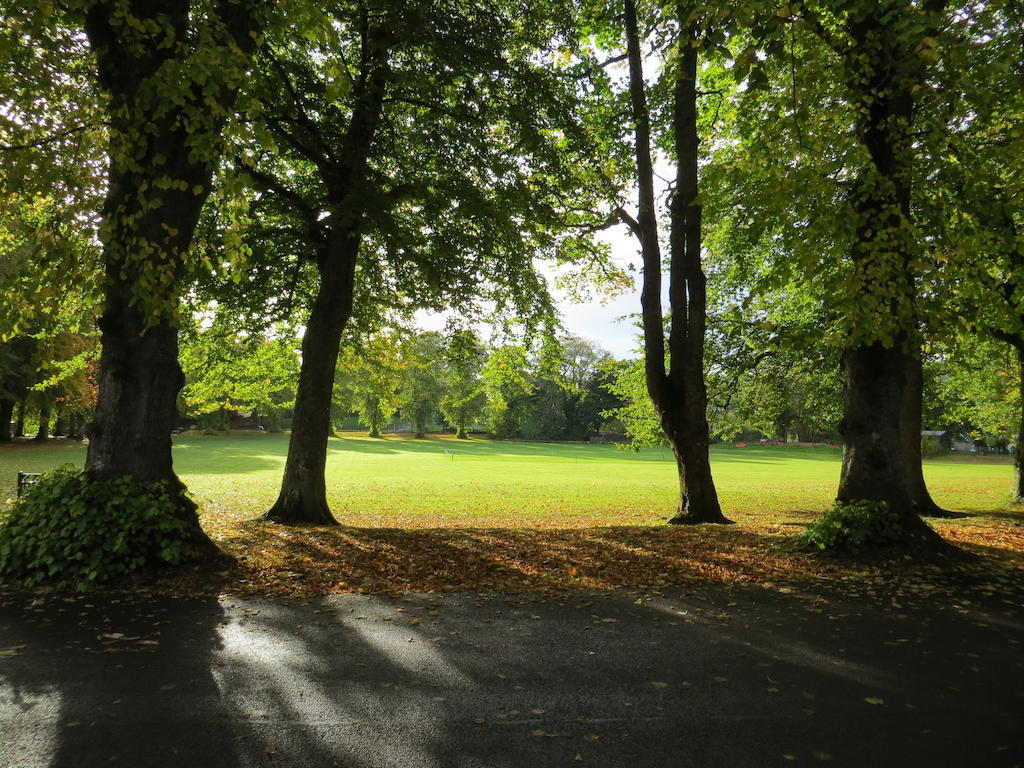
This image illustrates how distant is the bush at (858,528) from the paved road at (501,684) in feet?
5.82

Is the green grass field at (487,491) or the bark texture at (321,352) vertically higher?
the bark texture at (321,352)

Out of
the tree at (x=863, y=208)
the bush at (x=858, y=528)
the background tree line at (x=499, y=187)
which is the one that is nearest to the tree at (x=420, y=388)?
the background tree line at (x=499, y=187)

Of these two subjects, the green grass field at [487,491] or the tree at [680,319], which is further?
the green grass field at [487,491]

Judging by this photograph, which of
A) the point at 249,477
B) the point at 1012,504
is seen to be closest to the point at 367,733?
the point at 1012,504

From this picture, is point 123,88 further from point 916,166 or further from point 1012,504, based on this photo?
point 1012,504

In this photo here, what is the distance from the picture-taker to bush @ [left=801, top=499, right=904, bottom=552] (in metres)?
7.71

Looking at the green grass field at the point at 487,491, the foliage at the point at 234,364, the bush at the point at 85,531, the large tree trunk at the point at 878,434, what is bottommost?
the green grass field at the point at 487,491

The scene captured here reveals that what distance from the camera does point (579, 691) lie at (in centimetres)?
408

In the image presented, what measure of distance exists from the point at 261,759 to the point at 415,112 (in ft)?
36.3

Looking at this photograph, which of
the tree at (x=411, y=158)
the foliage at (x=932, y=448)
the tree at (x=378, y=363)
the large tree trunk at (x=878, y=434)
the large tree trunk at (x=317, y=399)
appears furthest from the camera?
the foliage at (x=932, y=448)

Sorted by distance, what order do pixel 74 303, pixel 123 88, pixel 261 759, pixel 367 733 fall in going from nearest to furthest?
pixel 261 759 → pixel 367 733 → pixel 123 88 → pixel 74 303

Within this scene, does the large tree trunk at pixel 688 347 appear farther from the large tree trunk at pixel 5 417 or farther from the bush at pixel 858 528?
the large tree trunk at pixel 5 417

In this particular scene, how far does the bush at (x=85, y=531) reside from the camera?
596cm

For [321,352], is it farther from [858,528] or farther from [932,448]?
[932,448]
